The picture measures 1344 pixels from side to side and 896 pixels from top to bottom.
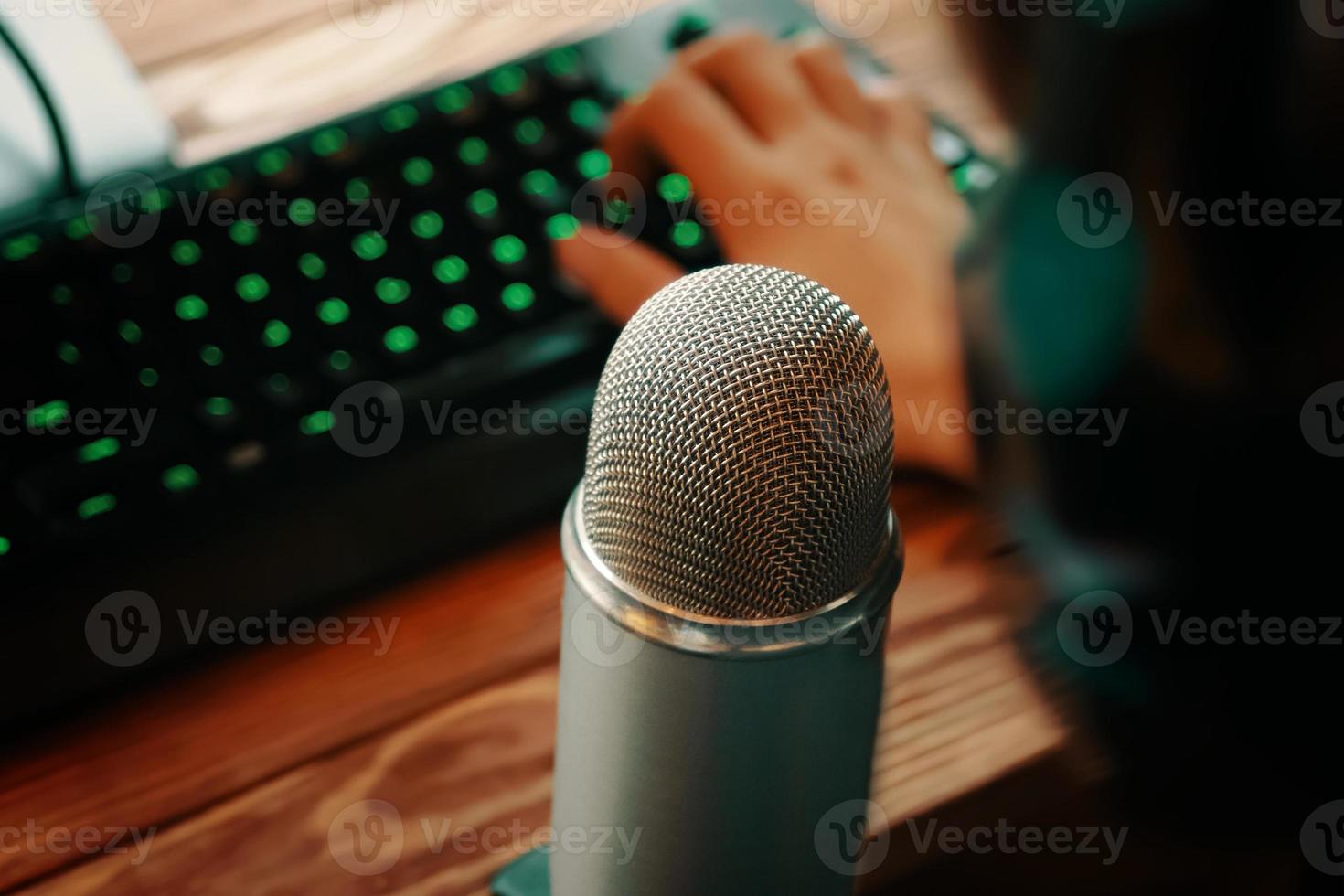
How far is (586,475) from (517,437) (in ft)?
0.61

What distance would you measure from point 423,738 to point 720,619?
196 millimetres

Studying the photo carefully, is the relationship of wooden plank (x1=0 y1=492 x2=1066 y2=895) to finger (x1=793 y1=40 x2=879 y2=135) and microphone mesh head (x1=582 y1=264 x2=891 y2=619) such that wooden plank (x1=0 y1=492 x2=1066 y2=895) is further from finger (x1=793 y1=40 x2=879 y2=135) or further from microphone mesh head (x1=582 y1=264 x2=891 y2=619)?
finger (x1=793 y1=40 x2=879 y2=135)

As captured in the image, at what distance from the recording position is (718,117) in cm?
60

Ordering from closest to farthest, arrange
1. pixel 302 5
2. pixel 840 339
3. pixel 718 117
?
pixel 840 339, pixel 718 117, pixel 302 5

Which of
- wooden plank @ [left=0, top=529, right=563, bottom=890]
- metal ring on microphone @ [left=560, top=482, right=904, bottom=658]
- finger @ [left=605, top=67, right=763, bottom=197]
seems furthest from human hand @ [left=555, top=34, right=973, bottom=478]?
metal ring on microphone @ [left=560, top=482, right=904, bottom=658]

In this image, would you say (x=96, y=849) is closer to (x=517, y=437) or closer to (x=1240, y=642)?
(x=517, y=437)

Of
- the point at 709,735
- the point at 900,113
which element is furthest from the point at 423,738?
the point at 900,113

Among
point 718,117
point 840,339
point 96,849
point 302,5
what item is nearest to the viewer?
point 840,339

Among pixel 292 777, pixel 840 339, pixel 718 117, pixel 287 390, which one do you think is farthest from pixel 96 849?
pixel 718 117

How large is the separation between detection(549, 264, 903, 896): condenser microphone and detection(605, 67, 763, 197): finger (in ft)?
1.02

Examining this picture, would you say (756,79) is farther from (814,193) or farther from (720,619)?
(720,619)

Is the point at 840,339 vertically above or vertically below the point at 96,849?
above

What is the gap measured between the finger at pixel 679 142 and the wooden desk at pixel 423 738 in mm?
180

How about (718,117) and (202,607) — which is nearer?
(202,607)
